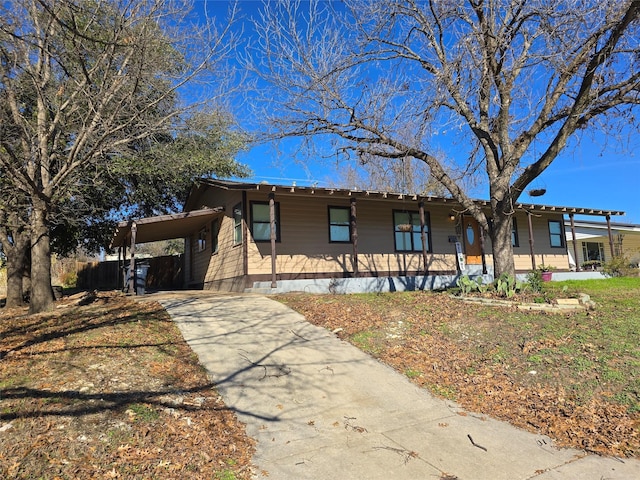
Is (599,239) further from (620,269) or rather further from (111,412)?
(111,412)

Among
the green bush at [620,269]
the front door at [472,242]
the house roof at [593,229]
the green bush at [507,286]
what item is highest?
the house roof at [593,229]

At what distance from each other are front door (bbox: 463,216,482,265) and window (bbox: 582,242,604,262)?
1512 centimetres

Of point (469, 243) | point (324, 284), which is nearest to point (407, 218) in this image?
point (469, 243)

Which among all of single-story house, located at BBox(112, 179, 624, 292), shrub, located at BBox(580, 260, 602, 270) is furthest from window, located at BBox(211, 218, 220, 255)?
shrub, located at BBox(580, 260, 602, 270)

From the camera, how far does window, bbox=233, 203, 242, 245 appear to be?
13.2 metres

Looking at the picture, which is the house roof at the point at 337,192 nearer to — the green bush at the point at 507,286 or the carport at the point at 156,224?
the carport at the point at 156,224

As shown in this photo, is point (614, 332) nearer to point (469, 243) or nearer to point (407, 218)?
point (407, 218)

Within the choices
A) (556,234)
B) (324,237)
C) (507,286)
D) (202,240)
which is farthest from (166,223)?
(556,234)

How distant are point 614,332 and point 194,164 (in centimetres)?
1305

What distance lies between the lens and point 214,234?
52.9 ft

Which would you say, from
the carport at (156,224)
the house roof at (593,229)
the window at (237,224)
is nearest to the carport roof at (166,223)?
the carport at (156,224)

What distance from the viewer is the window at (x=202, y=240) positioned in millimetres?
17447

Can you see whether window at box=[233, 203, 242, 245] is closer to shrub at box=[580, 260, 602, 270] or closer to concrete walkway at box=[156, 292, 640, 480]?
concrete walkway at box=[156, 292, 640, 480]

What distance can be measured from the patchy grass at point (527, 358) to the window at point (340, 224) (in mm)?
5678
